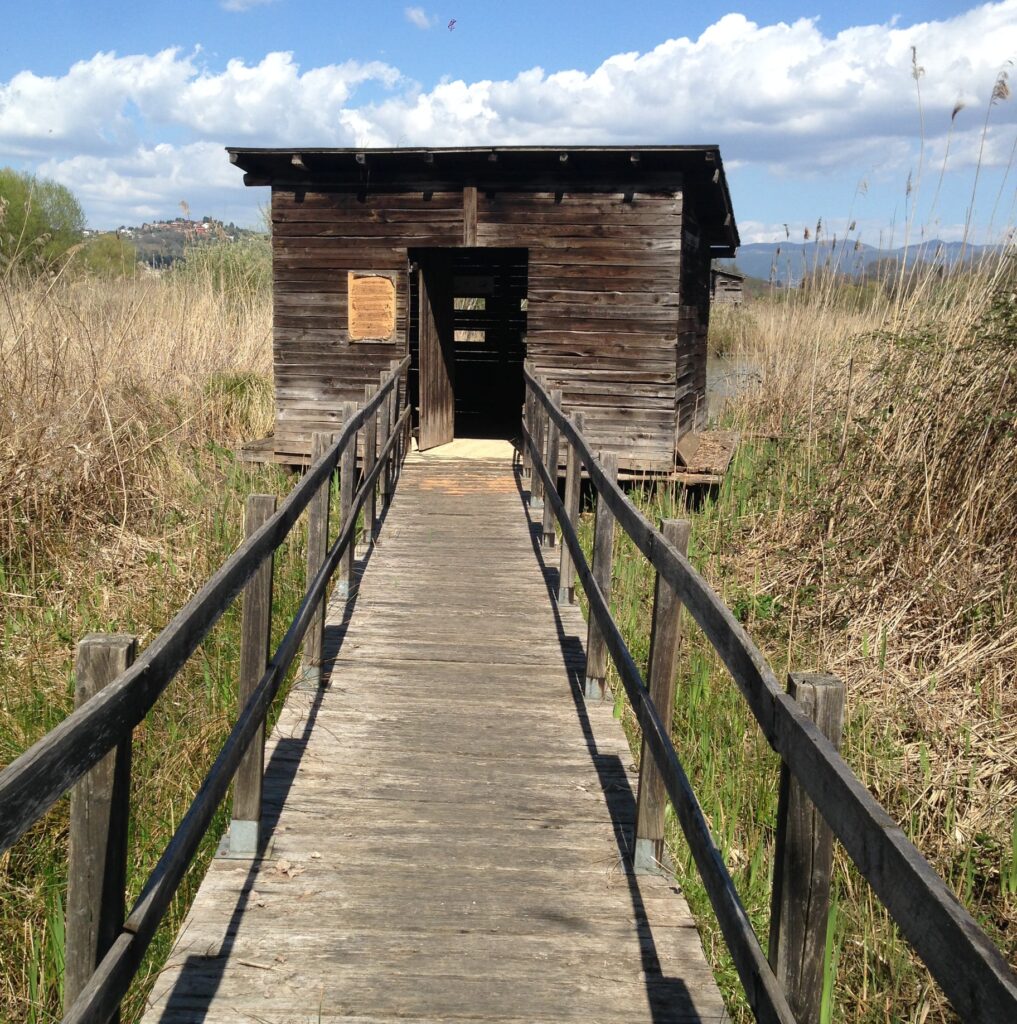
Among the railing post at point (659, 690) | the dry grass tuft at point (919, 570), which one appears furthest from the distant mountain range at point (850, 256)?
the railing post at point (659, 690)

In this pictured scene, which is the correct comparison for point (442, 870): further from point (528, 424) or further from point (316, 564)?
point (528, 424)

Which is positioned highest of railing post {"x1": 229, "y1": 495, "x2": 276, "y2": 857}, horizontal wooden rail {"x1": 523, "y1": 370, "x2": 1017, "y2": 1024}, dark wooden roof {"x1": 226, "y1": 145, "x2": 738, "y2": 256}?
dark wooden roof {"x1": 226, "y1": 145, "x2": 738, "y2": 256}

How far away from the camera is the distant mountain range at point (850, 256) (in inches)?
308

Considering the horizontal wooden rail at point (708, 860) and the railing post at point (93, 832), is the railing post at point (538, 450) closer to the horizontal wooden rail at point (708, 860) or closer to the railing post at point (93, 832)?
the horizontal wooden rail at point (708, 860)

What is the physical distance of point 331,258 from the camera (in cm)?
1207

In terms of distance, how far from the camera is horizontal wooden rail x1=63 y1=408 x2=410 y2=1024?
81.8 inches

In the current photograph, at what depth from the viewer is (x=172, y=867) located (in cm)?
259

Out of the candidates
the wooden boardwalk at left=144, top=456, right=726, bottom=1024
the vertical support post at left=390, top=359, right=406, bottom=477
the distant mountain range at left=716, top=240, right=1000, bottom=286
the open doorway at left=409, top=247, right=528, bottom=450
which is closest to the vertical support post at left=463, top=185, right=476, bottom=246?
the open doorway at left=409, top=247, right=528, bottom=450

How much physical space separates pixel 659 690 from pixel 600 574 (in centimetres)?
162

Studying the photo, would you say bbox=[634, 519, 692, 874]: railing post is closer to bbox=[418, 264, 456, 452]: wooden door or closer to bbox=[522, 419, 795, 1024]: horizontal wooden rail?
bbox=[522, 419, 795, 1024]: horizontal wooden rail

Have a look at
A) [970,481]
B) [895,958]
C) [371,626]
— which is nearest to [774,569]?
[970,481]

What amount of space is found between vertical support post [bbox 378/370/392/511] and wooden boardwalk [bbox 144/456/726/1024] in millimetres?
3367

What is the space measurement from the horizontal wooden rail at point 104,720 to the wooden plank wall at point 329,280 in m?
8.99

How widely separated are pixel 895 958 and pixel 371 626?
346 centimetres
